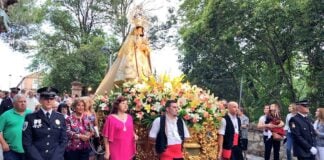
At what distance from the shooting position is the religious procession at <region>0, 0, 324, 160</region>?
715cm

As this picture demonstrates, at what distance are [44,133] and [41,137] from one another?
0.20 feet

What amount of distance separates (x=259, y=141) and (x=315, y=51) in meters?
3.65

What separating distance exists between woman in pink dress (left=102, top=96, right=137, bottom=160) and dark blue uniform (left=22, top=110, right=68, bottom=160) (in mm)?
1038

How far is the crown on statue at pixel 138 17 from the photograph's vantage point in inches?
401

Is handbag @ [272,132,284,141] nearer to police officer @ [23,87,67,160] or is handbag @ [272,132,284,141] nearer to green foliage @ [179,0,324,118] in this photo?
green foliage @ [179,0,324,118]

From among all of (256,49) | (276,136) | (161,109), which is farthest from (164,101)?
(256,49)

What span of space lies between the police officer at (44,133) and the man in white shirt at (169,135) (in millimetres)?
1460

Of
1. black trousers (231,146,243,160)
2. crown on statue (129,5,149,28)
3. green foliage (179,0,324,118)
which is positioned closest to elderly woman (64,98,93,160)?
crown on statue (129,5,149,28)

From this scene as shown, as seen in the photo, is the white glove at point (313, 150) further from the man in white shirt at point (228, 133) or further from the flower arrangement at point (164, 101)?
the flower arrangement at point (164, 101)

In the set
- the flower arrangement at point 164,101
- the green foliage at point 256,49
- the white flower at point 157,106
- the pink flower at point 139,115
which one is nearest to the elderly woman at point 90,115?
the flower arrangement at point 164,101

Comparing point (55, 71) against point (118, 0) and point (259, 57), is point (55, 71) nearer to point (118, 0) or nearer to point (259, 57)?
point (118, 0)

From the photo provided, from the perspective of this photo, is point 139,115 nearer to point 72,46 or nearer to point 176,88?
point 176,88

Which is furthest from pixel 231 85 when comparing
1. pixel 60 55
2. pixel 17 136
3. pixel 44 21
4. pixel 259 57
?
pixel 44 21

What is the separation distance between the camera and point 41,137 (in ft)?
19.9
